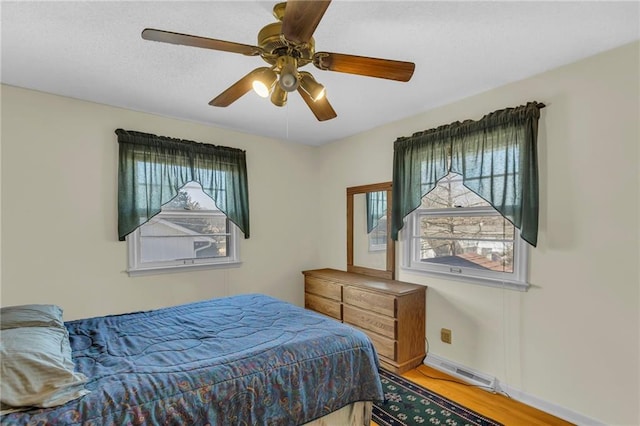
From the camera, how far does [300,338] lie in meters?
1.78

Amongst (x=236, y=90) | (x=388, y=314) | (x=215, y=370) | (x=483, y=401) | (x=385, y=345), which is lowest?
(x=483, y=401)

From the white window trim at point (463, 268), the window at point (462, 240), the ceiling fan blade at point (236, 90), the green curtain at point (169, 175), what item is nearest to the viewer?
the ceiling fan blade at point (236, 90)

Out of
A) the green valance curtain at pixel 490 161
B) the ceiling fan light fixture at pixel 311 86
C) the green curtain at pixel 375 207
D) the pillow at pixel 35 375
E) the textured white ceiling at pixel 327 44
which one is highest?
the textured white ceiling at pixel 327 44

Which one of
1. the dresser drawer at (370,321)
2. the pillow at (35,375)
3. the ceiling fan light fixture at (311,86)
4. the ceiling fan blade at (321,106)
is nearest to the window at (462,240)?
the dresser drawer at (370,321)

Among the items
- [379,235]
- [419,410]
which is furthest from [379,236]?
[419,410]

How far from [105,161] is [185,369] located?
225 centimetres

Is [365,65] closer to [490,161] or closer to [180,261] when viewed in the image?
[490,161]

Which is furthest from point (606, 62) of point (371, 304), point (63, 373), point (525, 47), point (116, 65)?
point (63, 373)

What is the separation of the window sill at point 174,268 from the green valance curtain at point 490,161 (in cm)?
201

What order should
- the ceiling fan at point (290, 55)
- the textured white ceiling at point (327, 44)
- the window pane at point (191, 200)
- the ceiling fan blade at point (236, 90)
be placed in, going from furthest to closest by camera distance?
the window pane at point (191, 200), the ceiling fan blade at point (236, 90), the textured white ceiling at point (327, 44), the ceiling fan at point (290, 55)

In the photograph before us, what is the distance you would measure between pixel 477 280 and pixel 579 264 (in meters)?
0.71

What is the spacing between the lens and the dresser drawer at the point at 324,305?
334cm

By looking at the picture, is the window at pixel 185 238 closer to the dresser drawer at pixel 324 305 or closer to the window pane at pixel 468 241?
the dresser drawer at pixel 324 305

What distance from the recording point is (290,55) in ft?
4.84
